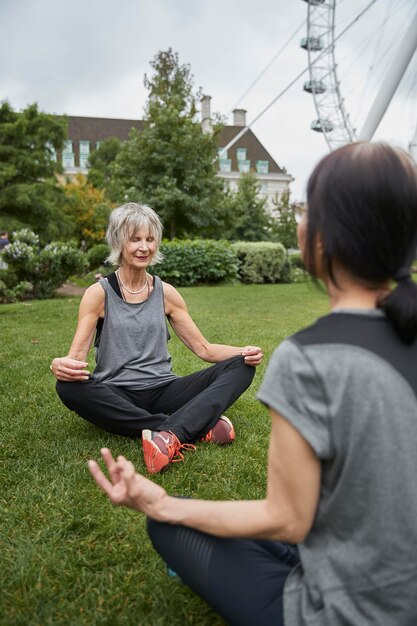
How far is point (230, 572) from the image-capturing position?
4.58 feet

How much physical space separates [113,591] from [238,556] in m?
0.69

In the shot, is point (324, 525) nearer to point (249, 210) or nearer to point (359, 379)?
point (359, 379)

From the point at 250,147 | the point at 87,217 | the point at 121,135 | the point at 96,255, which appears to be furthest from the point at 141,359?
the point at 250,147

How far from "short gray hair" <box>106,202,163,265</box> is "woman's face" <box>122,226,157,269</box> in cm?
2

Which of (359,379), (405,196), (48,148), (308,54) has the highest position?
(308,54)

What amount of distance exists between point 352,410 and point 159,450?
1.84 metres

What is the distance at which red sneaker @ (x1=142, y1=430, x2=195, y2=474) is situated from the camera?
2.79 m

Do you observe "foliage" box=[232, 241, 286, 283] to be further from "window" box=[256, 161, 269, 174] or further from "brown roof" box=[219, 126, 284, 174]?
"window" box=[256, 161, 269, 174]

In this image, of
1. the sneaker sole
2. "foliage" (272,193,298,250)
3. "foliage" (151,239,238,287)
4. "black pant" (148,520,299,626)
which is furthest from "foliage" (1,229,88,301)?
"foliage" (272,193,298,250)

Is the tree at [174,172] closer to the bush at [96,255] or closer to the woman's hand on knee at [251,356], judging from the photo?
the bush at [96,255]

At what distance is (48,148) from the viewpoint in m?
24.3

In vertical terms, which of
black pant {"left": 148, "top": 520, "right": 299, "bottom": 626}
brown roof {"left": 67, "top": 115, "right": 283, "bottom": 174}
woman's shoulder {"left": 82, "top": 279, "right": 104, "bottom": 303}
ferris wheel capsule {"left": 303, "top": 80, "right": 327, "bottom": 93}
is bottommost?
black pant {"left": 148, "top": 520, "right": 299, "bottom": 626}

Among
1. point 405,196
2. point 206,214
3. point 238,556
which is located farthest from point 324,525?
point 206,214

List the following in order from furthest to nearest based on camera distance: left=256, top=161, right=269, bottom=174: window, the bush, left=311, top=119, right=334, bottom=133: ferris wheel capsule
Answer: left=256, top=161, right=269, bottom=174: window < left=311, top=119, right=334, bottom=133: ferris wheel capsule < the bush
